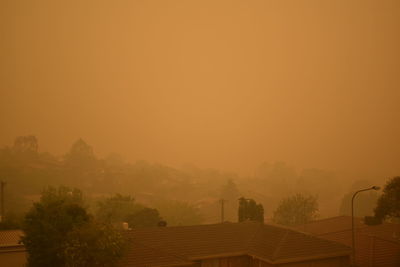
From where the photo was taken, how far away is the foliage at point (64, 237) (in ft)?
81.9

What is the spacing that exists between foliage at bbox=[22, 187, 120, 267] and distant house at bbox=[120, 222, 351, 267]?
3.60 meters

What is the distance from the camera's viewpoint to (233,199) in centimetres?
15938

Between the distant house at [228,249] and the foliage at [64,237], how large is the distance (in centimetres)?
360

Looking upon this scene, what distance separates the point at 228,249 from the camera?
32656mm

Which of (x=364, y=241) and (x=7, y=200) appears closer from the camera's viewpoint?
(x=364, y=241)

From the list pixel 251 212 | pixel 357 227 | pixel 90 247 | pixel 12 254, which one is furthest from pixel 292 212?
pixel 90 247

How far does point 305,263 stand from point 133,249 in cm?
1203

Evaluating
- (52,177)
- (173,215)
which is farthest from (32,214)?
(52,177)

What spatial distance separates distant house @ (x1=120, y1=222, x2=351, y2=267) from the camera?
3013 centimetres

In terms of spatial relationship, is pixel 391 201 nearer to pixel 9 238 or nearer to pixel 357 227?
pixel 357 227

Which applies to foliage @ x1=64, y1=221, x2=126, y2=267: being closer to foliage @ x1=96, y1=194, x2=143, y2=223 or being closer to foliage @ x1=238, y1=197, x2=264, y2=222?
foliage @ x1=238, y1=197, x2=264, y2=222

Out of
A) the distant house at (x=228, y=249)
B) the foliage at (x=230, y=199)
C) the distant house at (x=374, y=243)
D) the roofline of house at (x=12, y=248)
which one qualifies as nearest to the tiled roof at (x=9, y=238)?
the roofline of house at (x=12, y=248)

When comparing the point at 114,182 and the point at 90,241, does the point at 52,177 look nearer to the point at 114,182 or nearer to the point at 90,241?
the point at 114,182

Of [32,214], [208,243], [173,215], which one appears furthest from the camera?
[173,215]
